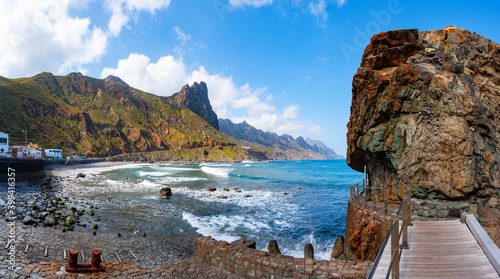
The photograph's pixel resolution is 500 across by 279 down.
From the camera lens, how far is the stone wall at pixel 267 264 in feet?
26.6

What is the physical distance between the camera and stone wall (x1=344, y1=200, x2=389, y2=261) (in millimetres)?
10359

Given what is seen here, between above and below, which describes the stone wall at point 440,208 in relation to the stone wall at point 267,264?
above

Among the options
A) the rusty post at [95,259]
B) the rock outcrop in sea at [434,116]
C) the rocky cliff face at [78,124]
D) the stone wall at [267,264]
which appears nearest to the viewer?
the stone wall at [267,264]

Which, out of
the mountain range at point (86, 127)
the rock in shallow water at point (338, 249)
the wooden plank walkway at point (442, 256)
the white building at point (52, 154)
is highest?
the mountain range at point (86, 127)

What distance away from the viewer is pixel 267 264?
9.07 metres

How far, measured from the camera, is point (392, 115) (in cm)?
1323

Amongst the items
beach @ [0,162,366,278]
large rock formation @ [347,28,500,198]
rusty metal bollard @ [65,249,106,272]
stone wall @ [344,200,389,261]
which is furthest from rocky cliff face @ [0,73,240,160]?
large rock formation @ [347,28,500,198]

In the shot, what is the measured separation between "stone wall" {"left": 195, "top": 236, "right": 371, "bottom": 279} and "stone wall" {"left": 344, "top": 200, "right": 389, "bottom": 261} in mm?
2394

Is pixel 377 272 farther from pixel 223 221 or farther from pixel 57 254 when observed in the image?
pixel 223 221

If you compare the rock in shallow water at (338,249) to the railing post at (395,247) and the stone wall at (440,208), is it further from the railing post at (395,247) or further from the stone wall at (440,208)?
the railing post at (395,247)

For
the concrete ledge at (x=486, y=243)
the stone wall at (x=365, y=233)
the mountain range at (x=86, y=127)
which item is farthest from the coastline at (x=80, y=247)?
the mountain range at (x=86, y=127)

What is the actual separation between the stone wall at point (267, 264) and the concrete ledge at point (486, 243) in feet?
10.4

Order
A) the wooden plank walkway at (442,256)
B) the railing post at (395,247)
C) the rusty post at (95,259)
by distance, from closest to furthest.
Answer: the railing post at (395,247)
the wooden plank walkway at (442,256)
the rusty post at (95,259)

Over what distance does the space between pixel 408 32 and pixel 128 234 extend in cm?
2357
